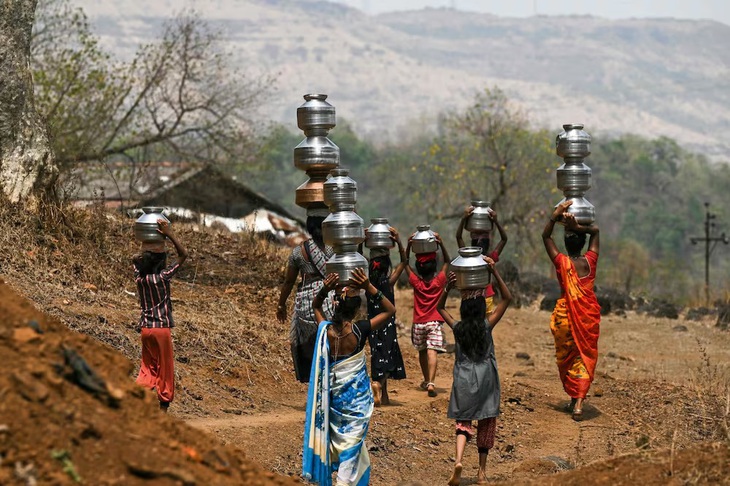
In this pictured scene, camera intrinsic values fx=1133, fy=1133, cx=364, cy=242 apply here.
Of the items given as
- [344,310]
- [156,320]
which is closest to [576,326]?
[344,310]

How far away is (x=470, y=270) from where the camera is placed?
7.46 metres

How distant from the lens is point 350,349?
23.4 feet

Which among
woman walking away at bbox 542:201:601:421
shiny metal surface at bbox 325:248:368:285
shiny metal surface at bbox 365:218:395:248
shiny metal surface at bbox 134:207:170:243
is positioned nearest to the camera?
shiny metal surface at bbox 325:248:368:285

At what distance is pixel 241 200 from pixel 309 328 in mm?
22151

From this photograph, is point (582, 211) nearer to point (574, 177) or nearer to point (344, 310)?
point (574, 177)

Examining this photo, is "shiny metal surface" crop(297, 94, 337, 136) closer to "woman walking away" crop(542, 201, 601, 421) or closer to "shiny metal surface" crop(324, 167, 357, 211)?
"shiny metal surface" crop(324, 167, 357, 211)

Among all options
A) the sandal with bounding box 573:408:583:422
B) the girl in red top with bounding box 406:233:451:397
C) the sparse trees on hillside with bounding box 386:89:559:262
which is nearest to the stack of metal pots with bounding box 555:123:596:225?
the girl in red top with bounding box 406:233:451:397

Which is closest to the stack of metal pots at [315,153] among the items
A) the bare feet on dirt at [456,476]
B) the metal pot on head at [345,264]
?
the metal pot on head at [345,264]

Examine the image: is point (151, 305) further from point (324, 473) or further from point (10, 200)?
point (10, 200)

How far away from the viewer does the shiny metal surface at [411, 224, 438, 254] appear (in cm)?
1038

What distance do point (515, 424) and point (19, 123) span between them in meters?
6.93

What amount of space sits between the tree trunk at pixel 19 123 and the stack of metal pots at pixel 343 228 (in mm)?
6385

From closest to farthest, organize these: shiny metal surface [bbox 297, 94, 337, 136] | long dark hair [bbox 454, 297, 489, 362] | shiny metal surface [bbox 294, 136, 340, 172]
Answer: long dark hair [bbox 454, 297, 489, 362]
shiny metal surface [bbox 294, 136, 340, 172]
shiny metal surface [bbox 297, 94, 337, 136]

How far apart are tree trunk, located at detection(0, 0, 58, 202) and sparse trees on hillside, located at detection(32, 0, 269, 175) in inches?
413
